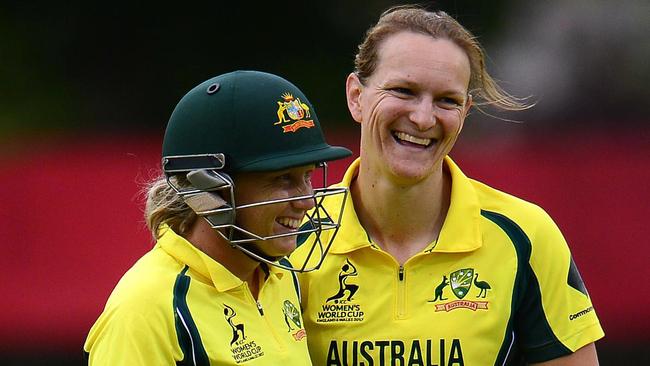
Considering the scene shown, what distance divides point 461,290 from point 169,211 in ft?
2.64

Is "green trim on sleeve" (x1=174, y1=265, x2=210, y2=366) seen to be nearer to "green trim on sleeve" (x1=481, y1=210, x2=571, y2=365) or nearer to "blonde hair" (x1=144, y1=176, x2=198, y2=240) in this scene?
A: "blonde hair" (x1=144, y1=176, x2=198, y2=240)

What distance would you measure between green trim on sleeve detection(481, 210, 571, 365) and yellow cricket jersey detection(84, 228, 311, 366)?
1.86 feet

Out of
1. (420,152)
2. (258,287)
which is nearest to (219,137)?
(258,287)

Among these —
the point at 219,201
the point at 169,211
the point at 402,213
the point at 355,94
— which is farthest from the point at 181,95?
the point at 219,201

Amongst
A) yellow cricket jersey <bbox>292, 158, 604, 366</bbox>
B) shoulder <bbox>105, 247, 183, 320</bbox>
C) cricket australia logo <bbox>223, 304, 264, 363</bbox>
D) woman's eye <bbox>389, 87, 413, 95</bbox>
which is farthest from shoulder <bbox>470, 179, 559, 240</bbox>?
shoulder <bbox>105, 247, 183, 320</bbox>

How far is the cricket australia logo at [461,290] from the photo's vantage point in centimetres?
289

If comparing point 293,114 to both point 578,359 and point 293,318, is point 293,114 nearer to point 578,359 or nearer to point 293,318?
point 293,318

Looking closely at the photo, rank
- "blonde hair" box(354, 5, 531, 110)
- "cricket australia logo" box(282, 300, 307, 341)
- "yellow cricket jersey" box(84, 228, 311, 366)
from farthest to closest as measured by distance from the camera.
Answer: "blonde hair" box(354, 5, 531, 110) < "cricket australia logo" box(282, 300, 307, 341) < "yellow cricket jersey" box(84, 228, 311, 366)

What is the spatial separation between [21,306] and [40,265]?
21 cm

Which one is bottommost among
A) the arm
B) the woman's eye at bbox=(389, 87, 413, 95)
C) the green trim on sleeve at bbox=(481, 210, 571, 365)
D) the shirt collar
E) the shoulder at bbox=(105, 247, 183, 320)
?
the arm

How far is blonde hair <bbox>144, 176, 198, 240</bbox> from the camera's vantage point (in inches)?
102

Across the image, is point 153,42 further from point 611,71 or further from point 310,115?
point 310,115

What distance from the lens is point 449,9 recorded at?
518 centimetres

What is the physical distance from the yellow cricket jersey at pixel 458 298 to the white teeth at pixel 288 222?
1.26 feet
